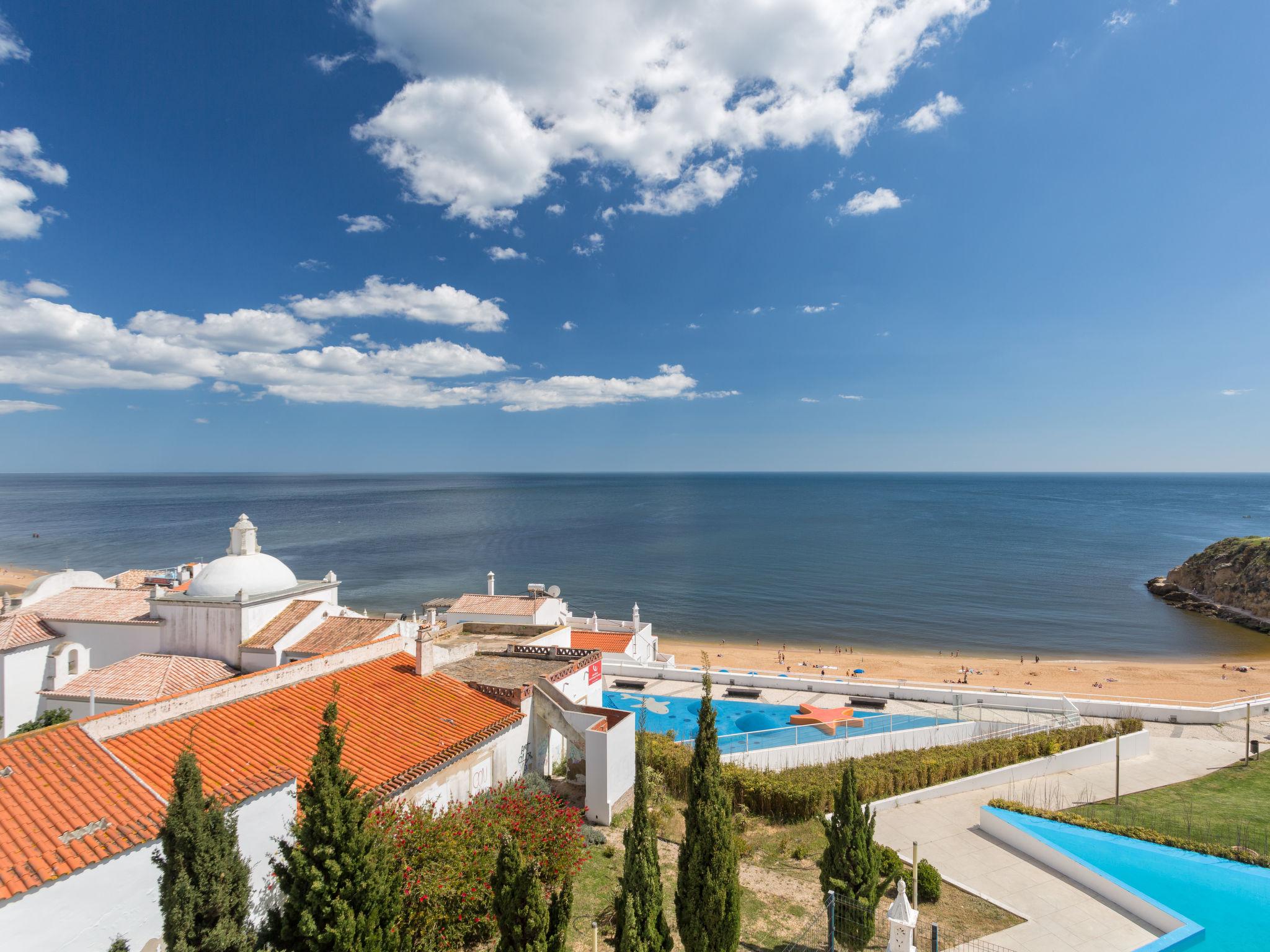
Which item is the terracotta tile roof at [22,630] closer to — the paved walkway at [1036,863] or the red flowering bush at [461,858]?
the red flowering bush at [461,858]

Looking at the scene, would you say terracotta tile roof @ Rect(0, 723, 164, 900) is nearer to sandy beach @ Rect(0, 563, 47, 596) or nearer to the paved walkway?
the paved walkway

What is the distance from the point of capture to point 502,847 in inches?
318

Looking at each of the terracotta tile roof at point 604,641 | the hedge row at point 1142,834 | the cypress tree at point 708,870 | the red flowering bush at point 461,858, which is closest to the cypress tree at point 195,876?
the red flowering bush at point 461,858

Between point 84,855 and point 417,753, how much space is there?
639 centimetres

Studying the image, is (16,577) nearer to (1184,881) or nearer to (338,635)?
(338,635)

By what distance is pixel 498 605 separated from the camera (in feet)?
115

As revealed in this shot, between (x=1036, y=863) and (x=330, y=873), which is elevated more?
(x=330, y=873)

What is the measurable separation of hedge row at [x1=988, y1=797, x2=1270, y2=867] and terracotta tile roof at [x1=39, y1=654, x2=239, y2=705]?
24497 mm

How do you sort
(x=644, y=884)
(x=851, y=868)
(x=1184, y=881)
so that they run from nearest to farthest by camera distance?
(x=644, y=884) < (x=851, y=868) < (x=1184, y=881)

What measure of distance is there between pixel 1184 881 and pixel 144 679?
3001 centimetres

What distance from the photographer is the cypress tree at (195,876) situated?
701 centimetres

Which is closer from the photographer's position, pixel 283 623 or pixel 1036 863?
pixel 1036 863

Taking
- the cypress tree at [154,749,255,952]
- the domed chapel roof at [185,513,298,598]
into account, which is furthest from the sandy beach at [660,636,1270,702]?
the cypress tree at [154,749,255,952]

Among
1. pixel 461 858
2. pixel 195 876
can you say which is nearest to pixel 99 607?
pixel 461 858
